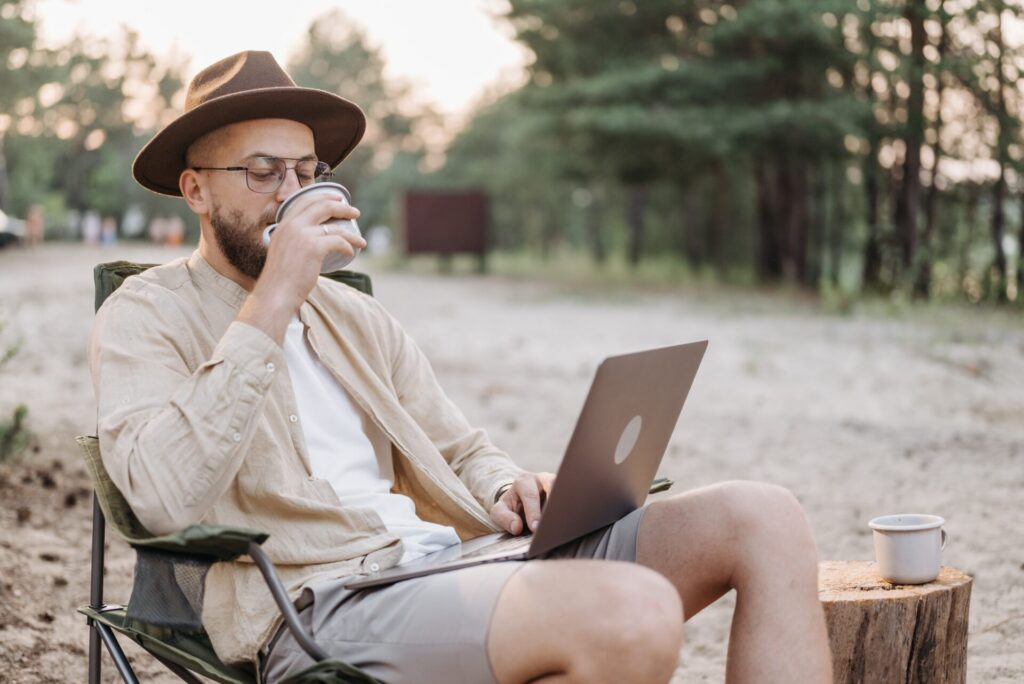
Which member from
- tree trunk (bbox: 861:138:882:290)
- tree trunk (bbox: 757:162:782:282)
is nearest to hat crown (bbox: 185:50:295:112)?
tree trunk (bbox: 861:138:882:290)

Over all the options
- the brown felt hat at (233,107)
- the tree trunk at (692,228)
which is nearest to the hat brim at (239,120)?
the brown felt hat at (233,107)

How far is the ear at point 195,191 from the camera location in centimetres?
242

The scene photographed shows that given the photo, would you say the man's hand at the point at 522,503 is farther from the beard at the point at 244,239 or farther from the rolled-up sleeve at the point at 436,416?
the beard at the point at 244,239

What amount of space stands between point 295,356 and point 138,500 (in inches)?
21.0

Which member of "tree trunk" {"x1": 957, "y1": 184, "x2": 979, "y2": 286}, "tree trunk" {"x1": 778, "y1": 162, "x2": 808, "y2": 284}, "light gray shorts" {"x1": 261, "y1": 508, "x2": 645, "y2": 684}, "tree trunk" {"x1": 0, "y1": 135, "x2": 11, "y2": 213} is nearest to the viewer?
"light gray shorts" {"x1": 261, "y1": 508, "x2": 645, "y2": 684}

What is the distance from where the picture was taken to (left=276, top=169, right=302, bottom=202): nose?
2.37 m

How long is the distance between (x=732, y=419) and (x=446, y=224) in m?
14.0

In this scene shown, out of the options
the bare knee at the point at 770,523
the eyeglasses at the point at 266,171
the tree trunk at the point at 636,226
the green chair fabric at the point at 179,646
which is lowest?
the tree trunk at the point at 636,226

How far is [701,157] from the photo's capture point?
52.4 feet

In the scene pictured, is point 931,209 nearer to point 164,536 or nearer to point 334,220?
point 334,220

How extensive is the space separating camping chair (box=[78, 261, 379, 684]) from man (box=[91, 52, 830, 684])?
0.18 ft

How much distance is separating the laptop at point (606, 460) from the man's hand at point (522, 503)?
4 centimetres

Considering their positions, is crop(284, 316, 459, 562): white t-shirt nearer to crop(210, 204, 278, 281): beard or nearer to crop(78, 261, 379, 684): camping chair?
crop(210, 204, 278, 281): beard

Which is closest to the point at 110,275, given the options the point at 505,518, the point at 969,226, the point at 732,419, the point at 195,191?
the point at 195,191
